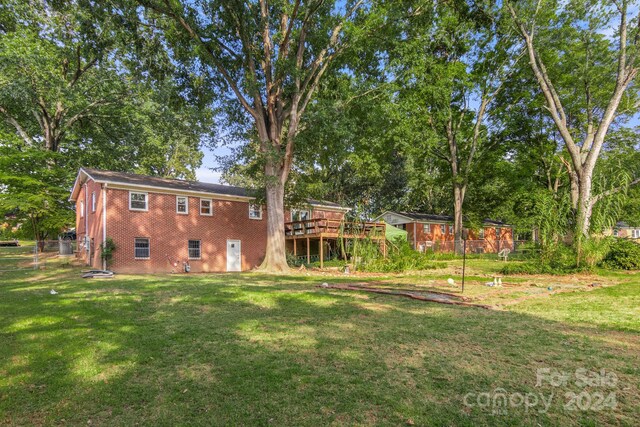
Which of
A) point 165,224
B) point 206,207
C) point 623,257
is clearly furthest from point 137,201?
point 623,257

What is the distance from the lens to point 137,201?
18.1 meters

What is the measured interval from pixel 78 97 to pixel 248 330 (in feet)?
81.3

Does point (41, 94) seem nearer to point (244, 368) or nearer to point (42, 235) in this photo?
point (42, 235)

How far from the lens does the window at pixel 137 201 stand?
17.9 metres

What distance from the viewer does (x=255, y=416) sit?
2918mm

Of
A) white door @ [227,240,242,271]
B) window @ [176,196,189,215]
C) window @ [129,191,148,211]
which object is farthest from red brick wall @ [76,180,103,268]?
white door @ [227,240,242,271]

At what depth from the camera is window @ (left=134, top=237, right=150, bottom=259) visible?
1795cm

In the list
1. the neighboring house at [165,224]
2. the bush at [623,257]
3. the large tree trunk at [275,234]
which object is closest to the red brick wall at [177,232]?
the neighboring house at [165,224]

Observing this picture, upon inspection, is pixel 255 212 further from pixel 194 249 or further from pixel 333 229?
pixel 333 229

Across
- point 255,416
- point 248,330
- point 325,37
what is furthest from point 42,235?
point 255,416

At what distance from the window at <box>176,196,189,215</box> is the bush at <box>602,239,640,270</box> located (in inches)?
784

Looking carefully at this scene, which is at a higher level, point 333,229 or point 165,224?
point 165,224

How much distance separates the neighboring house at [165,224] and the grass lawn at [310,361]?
420 inches

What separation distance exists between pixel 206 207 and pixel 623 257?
1995cm
